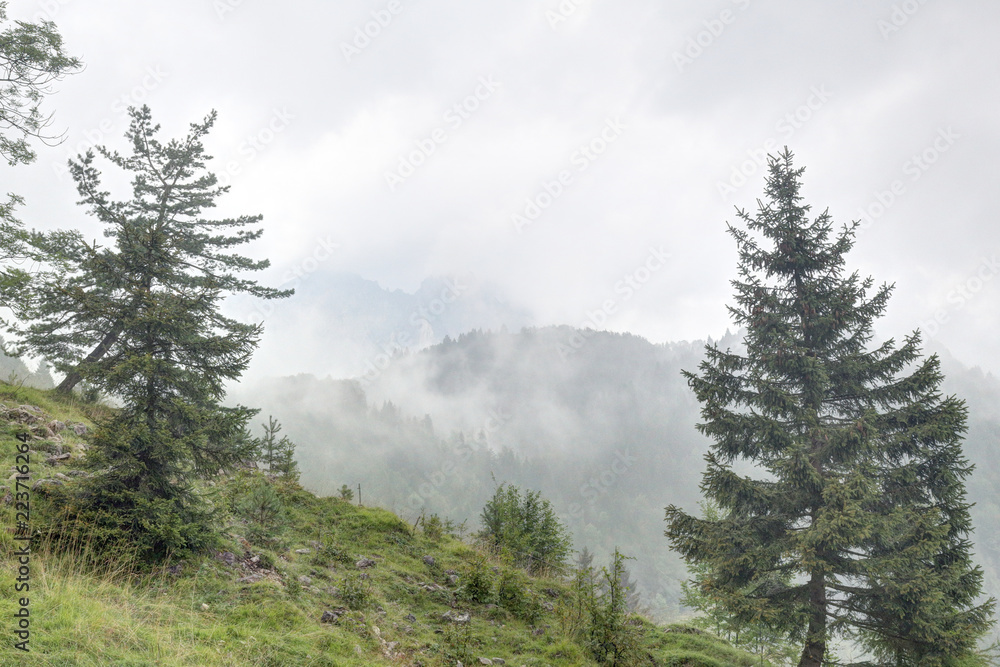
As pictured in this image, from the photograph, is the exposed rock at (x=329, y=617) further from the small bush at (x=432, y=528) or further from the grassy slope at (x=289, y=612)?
the small bush at (x=432, y=528)

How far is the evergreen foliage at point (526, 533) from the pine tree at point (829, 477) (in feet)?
20.2

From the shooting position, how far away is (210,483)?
13133mm

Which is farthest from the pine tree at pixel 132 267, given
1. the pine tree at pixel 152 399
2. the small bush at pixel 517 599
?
the small bush at pixel 517 599

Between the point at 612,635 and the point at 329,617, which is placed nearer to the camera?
the point at 329,617

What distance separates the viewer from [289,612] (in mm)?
7051

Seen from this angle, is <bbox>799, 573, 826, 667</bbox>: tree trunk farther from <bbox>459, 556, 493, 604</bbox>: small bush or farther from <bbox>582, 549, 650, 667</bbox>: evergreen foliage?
<bbox>459, 556, 493, 604</bbox>: small bush

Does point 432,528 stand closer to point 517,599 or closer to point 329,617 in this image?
point 517,599

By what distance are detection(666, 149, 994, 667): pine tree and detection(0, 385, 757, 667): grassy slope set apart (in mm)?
2289

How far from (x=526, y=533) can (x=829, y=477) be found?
10200 millimetres

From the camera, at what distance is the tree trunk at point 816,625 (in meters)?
9.45

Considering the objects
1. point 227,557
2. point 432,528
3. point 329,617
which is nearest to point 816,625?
point 329,617

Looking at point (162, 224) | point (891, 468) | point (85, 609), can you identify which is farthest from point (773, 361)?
point (162, 224)

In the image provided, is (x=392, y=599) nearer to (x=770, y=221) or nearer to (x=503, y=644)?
(x=503, y=644)

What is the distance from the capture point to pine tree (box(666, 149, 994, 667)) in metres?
8.70
